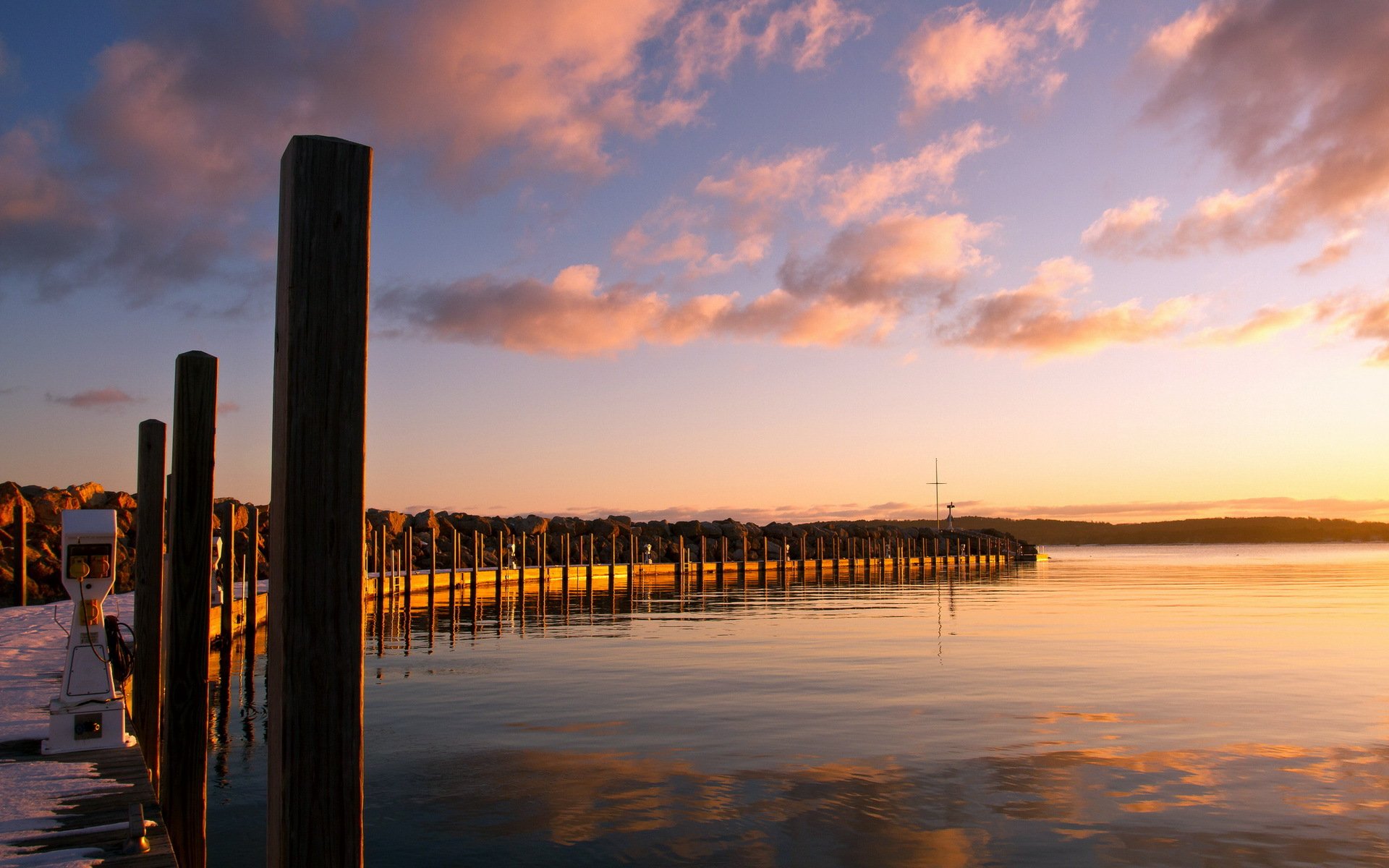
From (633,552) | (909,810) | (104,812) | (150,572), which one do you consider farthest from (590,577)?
(104,812)

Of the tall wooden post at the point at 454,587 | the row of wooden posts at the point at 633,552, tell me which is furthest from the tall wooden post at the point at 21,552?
the row of wooden posts at the point at 633,552

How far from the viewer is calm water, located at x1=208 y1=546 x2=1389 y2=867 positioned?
7.70m

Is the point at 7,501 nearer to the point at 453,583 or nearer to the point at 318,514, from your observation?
the point at 453,583

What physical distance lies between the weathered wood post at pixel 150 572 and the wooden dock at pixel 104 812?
2.10ft

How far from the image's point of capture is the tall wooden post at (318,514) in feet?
8.31

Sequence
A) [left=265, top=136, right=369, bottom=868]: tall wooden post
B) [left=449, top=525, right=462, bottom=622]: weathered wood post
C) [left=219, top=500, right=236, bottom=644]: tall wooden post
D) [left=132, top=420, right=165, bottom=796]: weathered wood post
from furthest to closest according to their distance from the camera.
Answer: [left=449, top=525, right=462, bottom=622]: weathered wood post < [left=219, top=500, right=236, bottom=644]: tall wooden post < [left=132, top=420, right=165, bottom=796]: weathered wood post < [left=265, top=136, right=369, bottom=868]: tall wooden post

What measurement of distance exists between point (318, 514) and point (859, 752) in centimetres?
900

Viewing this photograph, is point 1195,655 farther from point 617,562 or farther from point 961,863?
point 617,562

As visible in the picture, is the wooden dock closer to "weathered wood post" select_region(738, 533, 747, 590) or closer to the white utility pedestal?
the white utility pedestal

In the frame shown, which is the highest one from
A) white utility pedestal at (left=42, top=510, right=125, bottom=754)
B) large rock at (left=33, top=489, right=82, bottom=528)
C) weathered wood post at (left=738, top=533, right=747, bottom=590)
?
large rock at (left=33, top=489, right=82, bottom=528)

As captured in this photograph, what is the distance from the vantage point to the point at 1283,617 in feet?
91.4

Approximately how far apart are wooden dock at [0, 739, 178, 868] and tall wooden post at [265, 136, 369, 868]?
109 inches

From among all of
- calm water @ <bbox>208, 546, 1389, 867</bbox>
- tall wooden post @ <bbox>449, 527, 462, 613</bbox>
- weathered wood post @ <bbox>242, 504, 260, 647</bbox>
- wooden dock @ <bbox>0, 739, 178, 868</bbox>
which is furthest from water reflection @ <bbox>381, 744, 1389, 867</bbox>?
tall wooden post @ <bbox>449, 527, 462, 613</bbox>

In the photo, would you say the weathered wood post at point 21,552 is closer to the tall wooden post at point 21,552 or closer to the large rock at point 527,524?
the tall wooden post at point 21,552
